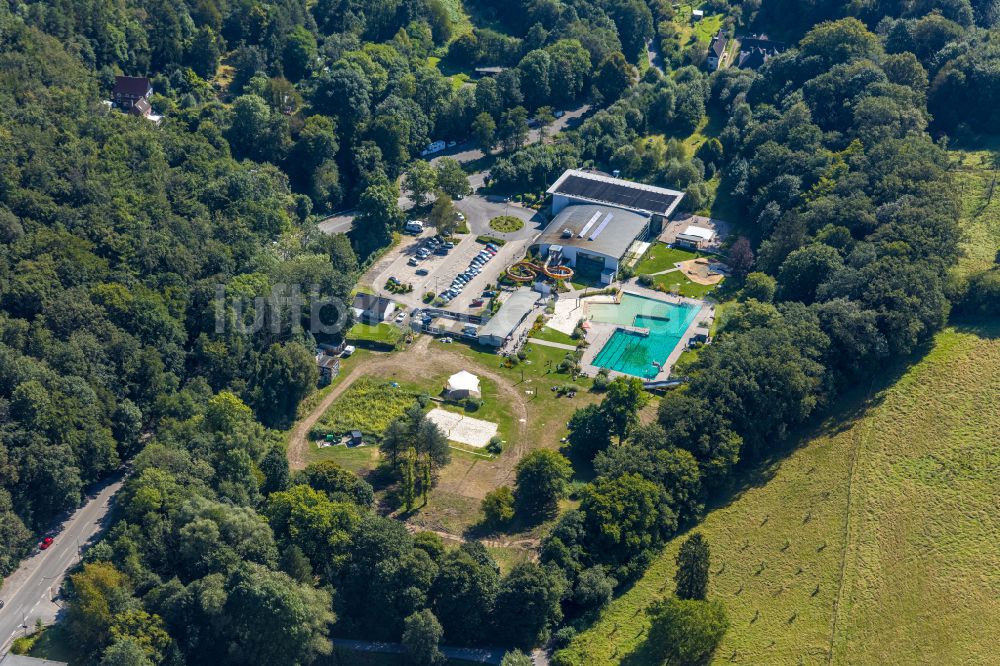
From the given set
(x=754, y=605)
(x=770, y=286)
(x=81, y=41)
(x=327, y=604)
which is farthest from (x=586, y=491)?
(x=81, y=41)

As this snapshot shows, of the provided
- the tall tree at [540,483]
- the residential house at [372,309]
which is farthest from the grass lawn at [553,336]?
the tall tree at [540,483]

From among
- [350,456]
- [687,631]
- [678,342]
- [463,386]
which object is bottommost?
[678,342]

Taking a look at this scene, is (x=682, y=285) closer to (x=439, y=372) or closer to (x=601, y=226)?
(x=601, y=226)

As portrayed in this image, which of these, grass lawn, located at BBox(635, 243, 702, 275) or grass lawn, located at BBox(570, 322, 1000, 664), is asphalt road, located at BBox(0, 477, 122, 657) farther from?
grass lawn, located at BBox(635, 243, 702, 275)

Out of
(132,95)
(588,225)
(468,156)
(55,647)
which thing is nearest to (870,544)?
(588,225)

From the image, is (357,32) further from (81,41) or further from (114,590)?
(114,590)
